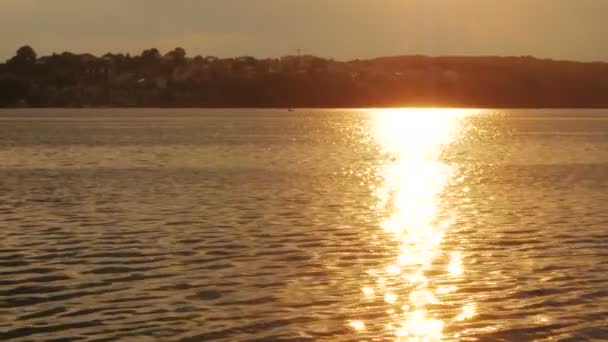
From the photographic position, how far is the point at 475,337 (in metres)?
22.2

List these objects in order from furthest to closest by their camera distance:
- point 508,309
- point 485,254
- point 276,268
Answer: point 485,254, point 276,268, point 508,309

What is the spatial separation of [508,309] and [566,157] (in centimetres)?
7766

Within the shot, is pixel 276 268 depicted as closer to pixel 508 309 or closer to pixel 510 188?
pixel 508 309

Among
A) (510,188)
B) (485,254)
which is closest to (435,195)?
(510,188)

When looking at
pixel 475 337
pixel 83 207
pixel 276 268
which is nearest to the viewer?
pixel 475 337

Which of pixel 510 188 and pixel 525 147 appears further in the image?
pixel 525 147

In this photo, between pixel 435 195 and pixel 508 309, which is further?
pixel 435 195

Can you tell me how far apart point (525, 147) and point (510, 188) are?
66326 millimetres

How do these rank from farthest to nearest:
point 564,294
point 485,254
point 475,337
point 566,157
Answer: point 566,157 → point 485,254 → point 564,294 → point 475,337

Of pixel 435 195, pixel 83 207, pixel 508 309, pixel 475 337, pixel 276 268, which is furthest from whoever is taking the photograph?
pixel 435 195

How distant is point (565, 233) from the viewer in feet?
126

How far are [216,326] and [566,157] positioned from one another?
8158 cm

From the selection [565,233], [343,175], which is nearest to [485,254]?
[565,233]

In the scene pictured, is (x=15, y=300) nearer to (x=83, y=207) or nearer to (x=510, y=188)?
(x=83, y=207)
